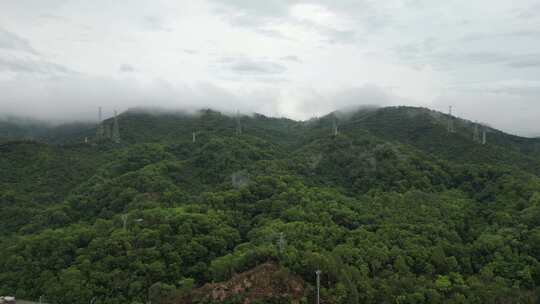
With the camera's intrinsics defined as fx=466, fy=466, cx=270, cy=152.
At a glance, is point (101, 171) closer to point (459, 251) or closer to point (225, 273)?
point (225, 273)

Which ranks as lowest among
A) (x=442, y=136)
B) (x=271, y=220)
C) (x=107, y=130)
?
(x=271, y=220)

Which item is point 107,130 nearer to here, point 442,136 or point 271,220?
point 271,220

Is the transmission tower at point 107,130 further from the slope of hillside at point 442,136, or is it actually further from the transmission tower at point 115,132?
the slope of hillside at point 442,136

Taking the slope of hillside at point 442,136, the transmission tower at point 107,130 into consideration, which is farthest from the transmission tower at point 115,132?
the slope of hillside at point 442,136

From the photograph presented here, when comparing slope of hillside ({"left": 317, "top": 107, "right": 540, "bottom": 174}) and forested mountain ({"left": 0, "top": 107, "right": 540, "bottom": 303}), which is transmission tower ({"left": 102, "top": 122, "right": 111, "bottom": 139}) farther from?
slope of hillside ({"left": 317, "top": 107, "right": 540, "bottom": 174})

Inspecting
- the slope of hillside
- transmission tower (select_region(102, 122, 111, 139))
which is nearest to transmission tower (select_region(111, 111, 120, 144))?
transmission tower (select_region(102, 122, 111, 139))

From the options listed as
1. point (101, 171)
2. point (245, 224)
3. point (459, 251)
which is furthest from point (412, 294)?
point (101, 171)

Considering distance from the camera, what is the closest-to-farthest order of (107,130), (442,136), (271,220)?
(271,220)
(442,136)
(107,130)

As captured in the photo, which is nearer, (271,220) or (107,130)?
(271,220)

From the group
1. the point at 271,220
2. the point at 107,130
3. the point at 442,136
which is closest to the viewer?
the point at 271,220

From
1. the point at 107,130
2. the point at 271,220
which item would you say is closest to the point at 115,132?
the point at 107,130
